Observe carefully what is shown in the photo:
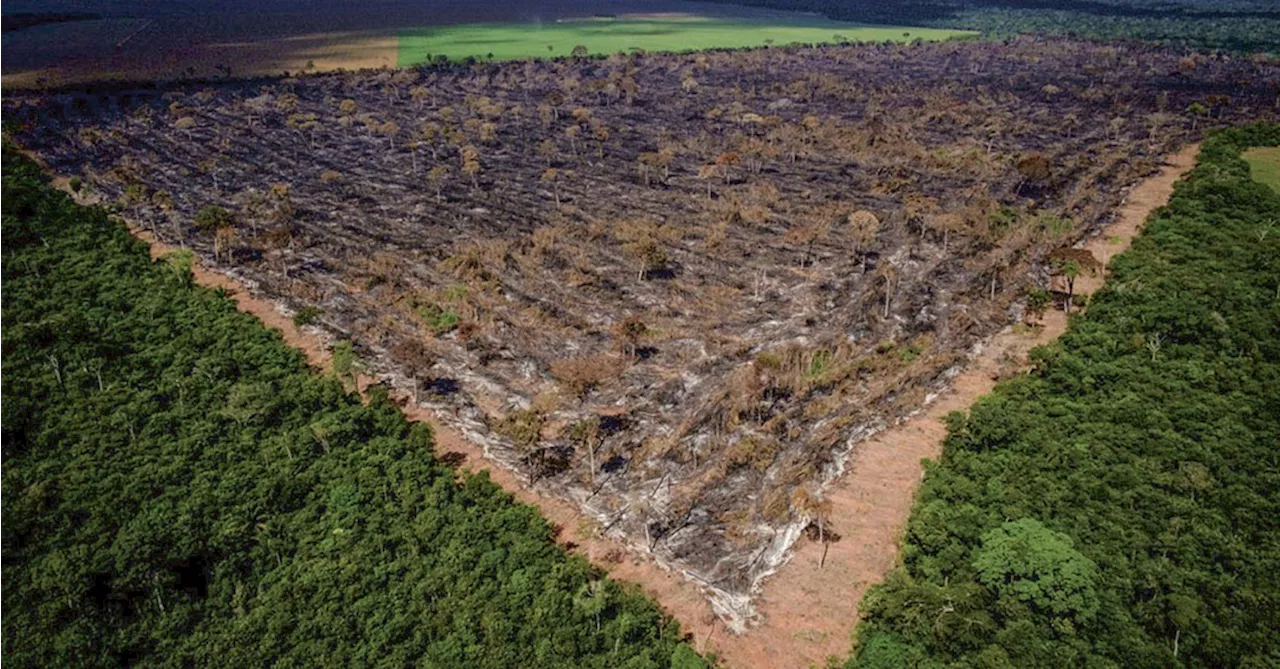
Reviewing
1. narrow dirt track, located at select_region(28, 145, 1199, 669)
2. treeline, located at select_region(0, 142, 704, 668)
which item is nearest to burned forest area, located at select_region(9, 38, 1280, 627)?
narrow dirt track, located at select_region(28, 145, 1199, 669)

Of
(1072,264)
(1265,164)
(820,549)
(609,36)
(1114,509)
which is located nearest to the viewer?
(1114,509)

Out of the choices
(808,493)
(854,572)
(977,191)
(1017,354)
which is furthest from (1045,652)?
(977,191)

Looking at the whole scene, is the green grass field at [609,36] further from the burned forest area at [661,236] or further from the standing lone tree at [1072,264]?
the standing lone tree at [1072,264]

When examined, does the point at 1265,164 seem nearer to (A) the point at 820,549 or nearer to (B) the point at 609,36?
(A) the point at 820,549

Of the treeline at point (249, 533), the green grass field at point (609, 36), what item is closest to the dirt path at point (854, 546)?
the treeline at point (249, 533)

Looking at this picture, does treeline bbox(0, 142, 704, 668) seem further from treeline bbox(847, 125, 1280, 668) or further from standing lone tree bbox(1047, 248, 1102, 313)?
standing lone tree bbox(1047, 248, 1102, 313)

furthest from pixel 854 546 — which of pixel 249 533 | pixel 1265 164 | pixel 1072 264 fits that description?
pixel 1265 164
